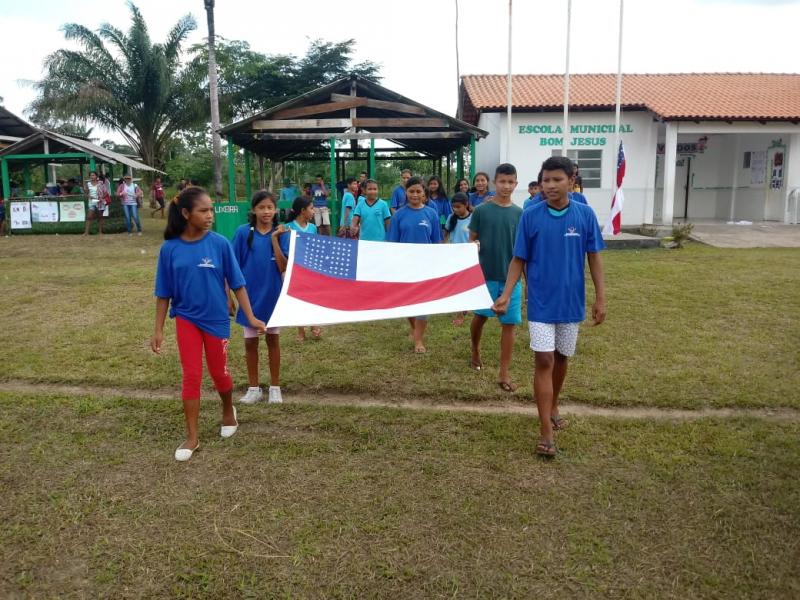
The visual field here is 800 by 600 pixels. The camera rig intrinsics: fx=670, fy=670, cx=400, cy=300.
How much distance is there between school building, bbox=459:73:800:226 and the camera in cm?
1909

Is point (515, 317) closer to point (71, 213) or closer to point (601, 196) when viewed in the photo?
point (601, 196)

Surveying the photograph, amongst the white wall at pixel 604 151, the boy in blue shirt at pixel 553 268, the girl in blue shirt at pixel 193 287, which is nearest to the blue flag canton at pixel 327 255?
the girl in blue shirt at pixel 193 287

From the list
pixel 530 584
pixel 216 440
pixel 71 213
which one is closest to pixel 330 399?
pixel 216 440

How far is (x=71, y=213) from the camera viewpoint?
19.7 m

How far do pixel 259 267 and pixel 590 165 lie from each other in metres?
16.4

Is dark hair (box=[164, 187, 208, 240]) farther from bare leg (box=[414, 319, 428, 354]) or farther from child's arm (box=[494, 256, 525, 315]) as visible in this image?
bare leg (box=[414, 319, 428, 354])

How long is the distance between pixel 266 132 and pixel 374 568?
1389 centimetres

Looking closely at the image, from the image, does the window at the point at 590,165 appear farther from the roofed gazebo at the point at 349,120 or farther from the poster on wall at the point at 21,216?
the poster on wall at the point at 21,216

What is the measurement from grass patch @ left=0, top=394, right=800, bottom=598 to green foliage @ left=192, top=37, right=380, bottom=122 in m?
26.7

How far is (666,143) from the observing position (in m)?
19.0

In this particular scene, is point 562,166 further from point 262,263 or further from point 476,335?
point 262,263

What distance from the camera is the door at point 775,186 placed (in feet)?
65.8

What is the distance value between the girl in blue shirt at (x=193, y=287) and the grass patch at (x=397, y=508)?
507mm

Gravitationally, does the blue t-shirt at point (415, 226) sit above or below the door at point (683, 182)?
below
